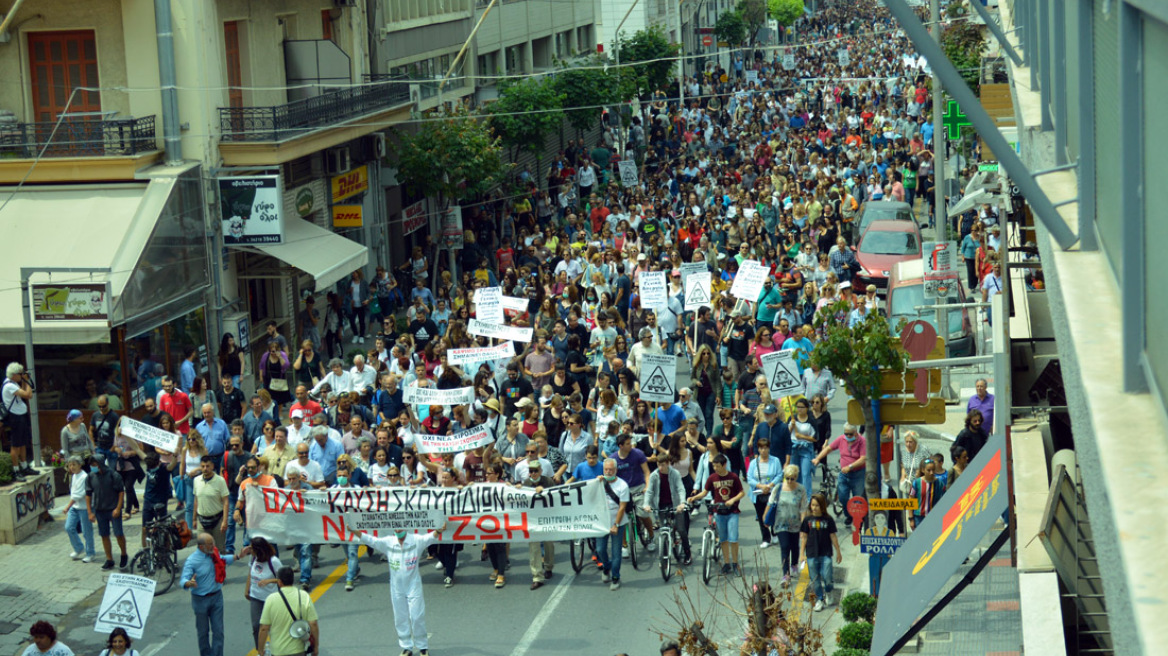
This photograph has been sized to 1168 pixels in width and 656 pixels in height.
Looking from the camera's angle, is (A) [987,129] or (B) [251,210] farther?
(B) [251,210]

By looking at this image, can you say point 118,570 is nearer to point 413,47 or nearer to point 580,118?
point 413,47

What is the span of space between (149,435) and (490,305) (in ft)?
20.3

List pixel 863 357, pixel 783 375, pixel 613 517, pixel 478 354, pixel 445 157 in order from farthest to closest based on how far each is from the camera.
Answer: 1. pixel 445 157
2. pixel 478 354
3. pixel 783 375
4. pixel 613 517
5. pixel 863 357

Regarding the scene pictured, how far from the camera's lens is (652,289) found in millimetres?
22453

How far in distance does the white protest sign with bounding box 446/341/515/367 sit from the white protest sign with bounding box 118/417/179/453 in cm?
425

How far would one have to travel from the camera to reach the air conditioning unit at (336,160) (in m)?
28.7

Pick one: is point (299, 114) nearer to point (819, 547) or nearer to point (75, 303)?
point (75, 303)

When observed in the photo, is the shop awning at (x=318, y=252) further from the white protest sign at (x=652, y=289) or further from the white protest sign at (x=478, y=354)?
the white protest sign at (x=652, y=289)

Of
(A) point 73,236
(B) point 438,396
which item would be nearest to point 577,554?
(B) point 438,396

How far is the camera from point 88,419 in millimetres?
20844

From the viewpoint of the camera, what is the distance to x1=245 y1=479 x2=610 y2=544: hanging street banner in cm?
1494

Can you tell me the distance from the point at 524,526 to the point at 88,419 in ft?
28.6

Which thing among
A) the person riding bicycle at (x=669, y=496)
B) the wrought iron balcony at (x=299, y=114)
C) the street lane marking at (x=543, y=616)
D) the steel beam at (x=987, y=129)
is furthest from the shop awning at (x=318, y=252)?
the steel beam at (x=987, y=129)

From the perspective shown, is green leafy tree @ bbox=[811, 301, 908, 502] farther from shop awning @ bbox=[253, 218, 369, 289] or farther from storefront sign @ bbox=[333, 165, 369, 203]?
storefront sign @ bbox=[333, 165, 369, 203]
